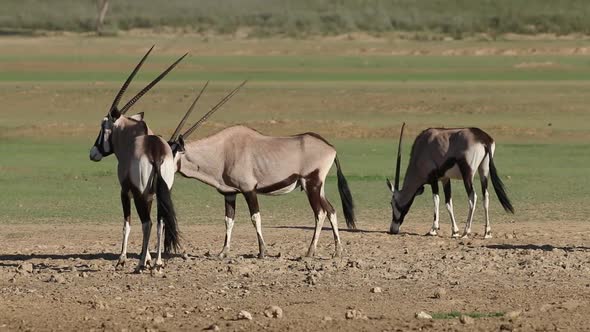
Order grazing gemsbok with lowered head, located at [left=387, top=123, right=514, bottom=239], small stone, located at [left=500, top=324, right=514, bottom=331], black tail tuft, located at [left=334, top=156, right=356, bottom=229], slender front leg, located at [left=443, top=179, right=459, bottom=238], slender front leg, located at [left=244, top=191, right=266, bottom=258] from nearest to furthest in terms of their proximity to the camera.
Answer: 1. small stone, located at [left=500, top=324, right=514, bottom=331]
2. slender front leg, located at [left=244, top=191, right=266, bottom=258]
3. black tail tuft, located at [left=334, top=156, right=356, bottom=229]
4. slender front leg, located at [left=443, top=179, right=459, bottom=238]
5. grazing gemsbok with lowered head, located at [left=387, top=123, right=514, bottom=239]

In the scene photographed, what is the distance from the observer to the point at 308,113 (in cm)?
3550

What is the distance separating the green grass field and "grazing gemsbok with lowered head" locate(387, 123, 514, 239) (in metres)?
1.25

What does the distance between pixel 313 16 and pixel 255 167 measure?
71.0 m

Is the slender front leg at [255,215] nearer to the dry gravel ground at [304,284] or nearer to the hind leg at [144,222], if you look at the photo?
the dry gravel ground at [304,284]

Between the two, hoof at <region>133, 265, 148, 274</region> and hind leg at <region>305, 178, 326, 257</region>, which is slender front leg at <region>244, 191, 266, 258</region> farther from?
hoof at <region>133, 265, 148, 274</region>

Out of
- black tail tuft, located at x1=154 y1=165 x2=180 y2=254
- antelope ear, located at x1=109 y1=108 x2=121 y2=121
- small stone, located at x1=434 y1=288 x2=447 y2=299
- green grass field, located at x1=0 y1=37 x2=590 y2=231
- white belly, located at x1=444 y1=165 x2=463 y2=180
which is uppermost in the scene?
antelope ear, located at x1=109 y1=108 x2=121 y2=121

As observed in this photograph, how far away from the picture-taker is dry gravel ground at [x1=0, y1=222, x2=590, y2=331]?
11.2 metres

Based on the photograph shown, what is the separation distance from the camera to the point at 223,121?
3316 cm

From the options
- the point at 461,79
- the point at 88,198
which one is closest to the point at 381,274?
the point at 88,198

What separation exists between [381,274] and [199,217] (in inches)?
224

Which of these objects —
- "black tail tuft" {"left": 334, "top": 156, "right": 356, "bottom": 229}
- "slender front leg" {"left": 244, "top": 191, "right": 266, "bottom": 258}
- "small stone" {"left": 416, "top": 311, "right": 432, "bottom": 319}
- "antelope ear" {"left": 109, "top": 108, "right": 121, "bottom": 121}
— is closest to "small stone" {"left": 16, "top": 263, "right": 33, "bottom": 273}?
"antelope ear" {"left": 109, "top": 108, "right": 121, "bottom": 121}

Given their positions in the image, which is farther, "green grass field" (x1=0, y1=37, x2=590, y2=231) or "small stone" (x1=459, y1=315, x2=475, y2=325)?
"green grass field" (x1=0, y1=37, x2=590, y2=231)

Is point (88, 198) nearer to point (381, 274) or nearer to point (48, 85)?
point (381, 274)

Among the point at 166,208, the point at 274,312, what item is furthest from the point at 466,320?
the point at 166,208
